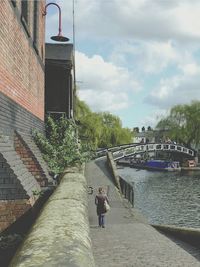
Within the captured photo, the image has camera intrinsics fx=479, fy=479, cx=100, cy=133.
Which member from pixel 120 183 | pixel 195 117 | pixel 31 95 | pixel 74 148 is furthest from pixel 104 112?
pixel 31 95

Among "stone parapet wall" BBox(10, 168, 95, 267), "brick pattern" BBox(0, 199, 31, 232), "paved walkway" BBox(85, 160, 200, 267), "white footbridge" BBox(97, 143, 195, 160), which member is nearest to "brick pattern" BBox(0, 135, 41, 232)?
"brick pattern" BBox(0, 199, 31, 232)

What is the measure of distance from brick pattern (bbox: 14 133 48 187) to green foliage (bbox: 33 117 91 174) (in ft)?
11.8

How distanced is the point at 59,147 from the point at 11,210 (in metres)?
11.8

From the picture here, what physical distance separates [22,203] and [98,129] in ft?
206

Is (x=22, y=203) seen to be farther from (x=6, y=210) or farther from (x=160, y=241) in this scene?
(x=160, y=241)

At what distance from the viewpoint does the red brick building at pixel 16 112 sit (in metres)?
7.32

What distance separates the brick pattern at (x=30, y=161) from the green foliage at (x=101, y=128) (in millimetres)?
51063

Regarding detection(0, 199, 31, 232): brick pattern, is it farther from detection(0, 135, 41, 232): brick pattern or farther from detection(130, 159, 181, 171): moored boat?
detection(130, 159, 181, 171): moored boat

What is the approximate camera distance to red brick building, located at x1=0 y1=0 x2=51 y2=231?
288 inches

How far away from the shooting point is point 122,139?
3430 inches

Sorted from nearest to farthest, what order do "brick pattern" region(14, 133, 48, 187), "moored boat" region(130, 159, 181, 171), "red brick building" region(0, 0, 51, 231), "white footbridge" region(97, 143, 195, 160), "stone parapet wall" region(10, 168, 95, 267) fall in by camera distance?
1. "stone parapet wall" region(10, 168, 95, 267)
2. "red brick building" region(0, 0, 51, 231)
3. "brick pattern" region(14, 133, 48, 187)
4. "white footbridge" region(97, 143, 195, 160)
5. "moored boat" region(130, 159, 181, 171)

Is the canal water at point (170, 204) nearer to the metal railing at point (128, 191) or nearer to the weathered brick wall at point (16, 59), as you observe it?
the metal railing at point (128, 191)

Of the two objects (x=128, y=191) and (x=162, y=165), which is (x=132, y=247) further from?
(x=162, y=165)

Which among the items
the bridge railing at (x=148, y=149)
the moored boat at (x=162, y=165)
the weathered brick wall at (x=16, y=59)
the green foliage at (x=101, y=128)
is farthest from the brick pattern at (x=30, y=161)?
the moored boat at (x=162, y=165)
